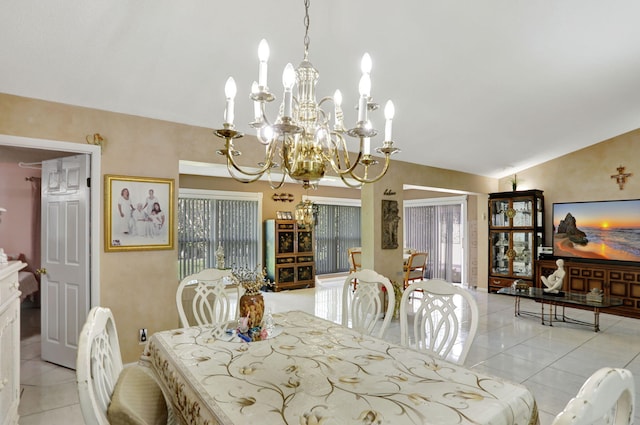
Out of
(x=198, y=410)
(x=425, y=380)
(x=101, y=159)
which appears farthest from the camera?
(x=101, y=159)

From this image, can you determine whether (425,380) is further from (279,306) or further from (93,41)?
(279,306)

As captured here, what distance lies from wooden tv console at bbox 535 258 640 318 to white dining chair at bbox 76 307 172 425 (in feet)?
21.2

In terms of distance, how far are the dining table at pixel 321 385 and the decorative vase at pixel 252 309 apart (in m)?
0.12

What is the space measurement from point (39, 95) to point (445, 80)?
3.58 meters

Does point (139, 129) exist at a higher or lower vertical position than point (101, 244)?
higher

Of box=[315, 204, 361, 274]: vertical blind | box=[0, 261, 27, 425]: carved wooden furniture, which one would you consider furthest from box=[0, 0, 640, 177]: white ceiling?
box=[315, 204, 361, 274]: vertical blind

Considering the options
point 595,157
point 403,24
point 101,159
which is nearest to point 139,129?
point 101,159

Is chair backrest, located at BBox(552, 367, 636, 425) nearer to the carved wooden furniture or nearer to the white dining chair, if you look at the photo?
the white dining chair

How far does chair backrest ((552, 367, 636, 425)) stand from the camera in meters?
0.65

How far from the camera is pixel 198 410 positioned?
1167mm

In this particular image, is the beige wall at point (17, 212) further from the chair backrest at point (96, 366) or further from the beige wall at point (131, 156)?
the chair backrest at point (96, 366)

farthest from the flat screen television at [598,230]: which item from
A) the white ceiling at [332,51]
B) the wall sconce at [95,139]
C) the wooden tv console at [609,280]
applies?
the wall sconce at [95,139]

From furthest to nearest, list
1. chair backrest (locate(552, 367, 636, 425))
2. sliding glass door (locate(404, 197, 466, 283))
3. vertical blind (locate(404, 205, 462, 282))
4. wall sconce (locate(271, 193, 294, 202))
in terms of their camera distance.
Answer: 1. vertical blind (locate(404, 205, 462, 282))
2. sliding glass door (locate(404, 197, 466, 283))
3. wall sconce (locate(271, 193, 294, 202))
4. chair backrest (locate(552, 367, 636, 425))

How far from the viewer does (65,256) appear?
10.6 feet
